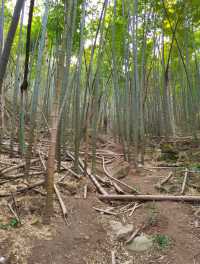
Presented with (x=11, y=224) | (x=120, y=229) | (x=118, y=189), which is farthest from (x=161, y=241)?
(x=11, y=224)

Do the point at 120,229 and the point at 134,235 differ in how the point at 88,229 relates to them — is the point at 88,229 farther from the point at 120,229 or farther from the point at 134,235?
the point at 134,235

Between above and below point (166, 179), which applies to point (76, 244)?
below

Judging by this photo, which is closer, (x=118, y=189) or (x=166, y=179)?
(x=118, y=189)

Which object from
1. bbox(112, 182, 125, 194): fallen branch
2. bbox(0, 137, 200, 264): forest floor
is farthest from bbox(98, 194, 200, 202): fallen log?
bbox(112, 182, 125, 194): fallen branch

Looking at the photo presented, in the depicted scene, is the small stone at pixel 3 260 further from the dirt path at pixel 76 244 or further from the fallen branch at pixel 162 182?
the fallen branch at pixel 162 182

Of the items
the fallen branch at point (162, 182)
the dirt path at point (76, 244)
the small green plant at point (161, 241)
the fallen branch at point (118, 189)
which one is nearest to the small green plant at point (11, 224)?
the dirt path at point (76, 244)

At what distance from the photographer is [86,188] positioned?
3867mm

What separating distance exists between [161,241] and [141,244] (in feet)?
0.75

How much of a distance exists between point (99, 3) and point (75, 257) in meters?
5.30

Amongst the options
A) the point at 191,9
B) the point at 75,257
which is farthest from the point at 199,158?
the point at 75,257

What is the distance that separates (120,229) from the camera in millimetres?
2973

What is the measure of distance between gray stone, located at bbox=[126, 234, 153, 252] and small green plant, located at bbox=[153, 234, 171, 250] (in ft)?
0.18

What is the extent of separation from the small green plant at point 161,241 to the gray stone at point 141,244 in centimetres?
6

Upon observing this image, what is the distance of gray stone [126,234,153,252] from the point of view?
8.87ft
